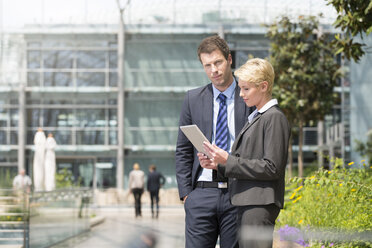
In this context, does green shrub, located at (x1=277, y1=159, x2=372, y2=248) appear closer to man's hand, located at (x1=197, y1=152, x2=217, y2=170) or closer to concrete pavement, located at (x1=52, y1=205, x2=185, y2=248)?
man's hand, located at (x1=197, y1=152, x2=217, y2=170)

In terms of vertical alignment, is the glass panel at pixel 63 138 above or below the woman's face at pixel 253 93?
below

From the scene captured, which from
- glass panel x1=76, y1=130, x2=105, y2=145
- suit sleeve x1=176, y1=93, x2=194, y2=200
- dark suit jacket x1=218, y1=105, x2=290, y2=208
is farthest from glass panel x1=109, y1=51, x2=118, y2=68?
dark suit jacket x1=218, y1=105, x2=290, y2=208

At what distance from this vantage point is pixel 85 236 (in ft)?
45.4

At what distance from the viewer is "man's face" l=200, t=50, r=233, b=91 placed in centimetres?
385

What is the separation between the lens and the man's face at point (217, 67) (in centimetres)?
385

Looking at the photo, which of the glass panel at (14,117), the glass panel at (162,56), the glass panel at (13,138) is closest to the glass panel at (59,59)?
the glass panel at (14,117)

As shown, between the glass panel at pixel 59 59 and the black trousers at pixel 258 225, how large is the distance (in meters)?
32.9

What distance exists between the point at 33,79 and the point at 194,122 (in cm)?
3234

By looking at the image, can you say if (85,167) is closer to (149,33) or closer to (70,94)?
(70,94)

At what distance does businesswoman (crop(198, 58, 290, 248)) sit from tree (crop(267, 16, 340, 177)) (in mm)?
15291

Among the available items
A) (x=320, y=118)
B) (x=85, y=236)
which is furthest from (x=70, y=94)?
(x=85, y=236)

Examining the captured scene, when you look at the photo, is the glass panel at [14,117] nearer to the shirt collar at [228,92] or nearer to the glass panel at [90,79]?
the glass panel at [90,79]

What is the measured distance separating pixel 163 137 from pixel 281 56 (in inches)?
633

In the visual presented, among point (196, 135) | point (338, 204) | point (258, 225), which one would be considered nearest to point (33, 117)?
point (338, 204)
